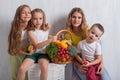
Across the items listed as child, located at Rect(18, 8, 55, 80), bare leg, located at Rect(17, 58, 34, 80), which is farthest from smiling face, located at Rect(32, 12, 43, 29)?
bare leg, located at Rect(17, 58, 34, 80)

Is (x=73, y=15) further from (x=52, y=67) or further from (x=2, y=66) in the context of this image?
(x=2, y=66)

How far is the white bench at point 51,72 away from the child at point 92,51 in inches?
A: 5.7

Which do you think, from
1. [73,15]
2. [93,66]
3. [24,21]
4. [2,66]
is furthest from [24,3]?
[93,66]

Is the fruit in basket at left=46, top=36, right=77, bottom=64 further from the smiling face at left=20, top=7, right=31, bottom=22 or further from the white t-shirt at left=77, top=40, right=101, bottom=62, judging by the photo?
the smiling face at left=20, top=7, right=31, bottom=22

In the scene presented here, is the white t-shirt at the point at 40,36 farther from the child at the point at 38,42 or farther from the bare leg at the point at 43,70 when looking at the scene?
the bare leg at the point at 43,70

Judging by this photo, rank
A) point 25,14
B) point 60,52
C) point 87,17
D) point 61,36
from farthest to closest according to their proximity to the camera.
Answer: point 87,17 < point 61,36 < point 25,14 < point 60,52

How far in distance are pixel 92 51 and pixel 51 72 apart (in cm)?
31

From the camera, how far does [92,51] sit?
1485 millimetres

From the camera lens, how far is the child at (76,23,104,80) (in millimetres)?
1447

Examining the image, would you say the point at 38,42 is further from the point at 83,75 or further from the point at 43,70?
the point at 83,75

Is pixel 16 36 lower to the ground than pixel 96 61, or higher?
higher

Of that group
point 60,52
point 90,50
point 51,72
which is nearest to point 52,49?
point 60,52

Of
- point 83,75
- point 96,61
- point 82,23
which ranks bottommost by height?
point 83,75

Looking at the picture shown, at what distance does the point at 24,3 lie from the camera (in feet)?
5.48
